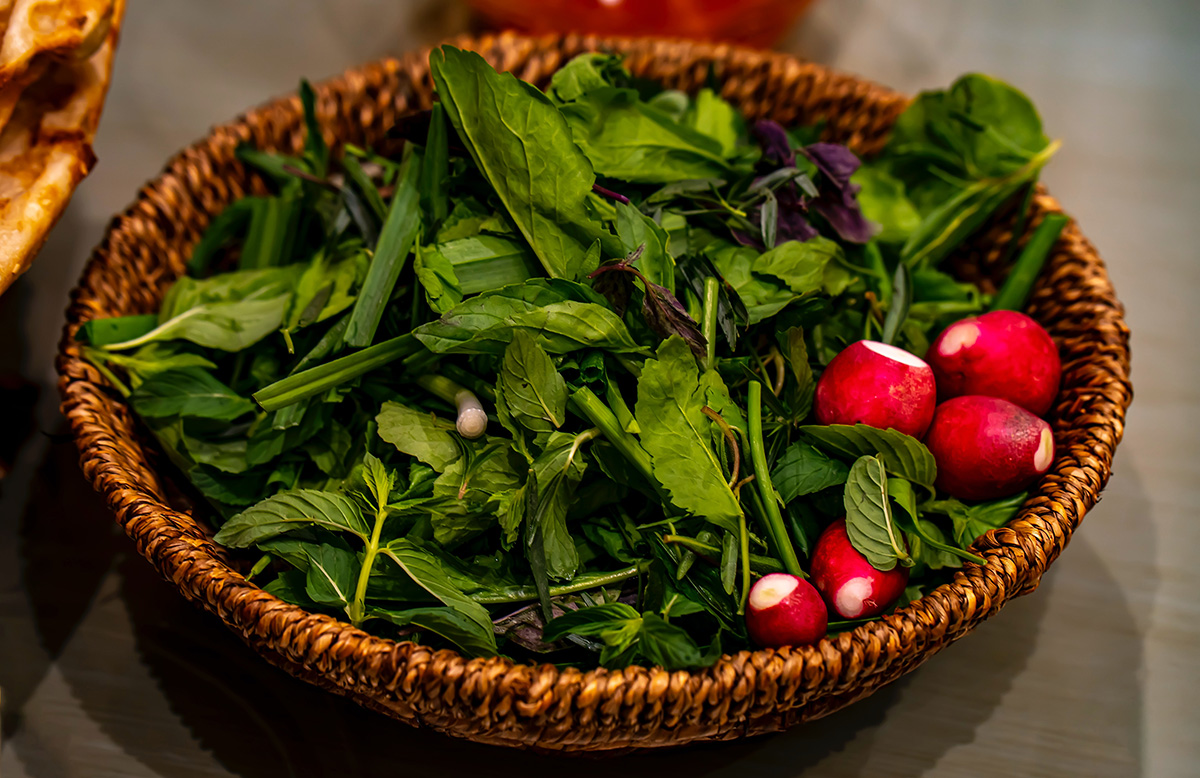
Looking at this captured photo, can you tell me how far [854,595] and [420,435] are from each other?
0.36 metres

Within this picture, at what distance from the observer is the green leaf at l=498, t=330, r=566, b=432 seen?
0.61m

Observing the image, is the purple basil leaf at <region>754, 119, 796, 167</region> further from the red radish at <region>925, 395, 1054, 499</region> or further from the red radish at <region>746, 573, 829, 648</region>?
the red radish at <region>746, 573, 829, 648</region>

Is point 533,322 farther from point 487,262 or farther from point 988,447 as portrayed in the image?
point 988,447

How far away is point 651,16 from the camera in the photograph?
121 centimetres

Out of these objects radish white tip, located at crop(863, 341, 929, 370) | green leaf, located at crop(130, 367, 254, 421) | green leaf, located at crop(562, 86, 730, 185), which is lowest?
green leaf, located at crop(130, 367, 254, 421)

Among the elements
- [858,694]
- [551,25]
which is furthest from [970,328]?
[551,25]

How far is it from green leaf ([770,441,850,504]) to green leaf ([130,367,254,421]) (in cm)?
47

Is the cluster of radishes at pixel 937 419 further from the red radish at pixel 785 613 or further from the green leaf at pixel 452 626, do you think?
the green leaf at pixel 452 626

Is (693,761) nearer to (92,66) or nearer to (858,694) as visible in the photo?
(858,694)

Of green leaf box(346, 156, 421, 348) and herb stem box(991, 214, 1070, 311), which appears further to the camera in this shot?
herb stem box(991, 214, 1070, 311)

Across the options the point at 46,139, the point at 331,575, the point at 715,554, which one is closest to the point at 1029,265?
the point at 715,554

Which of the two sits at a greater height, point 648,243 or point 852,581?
point 648,243

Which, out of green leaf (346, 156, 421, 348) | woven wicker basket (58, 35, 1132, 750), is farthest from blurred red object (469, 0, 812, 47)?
green leaf (346, 156, 421, 348)

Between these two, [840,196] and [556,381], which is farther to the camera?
[840,196]
